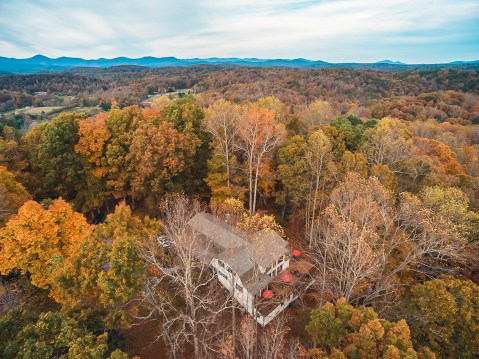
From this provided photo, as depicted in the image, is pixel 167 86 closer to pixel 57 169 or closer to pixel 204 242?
pixel 57 169

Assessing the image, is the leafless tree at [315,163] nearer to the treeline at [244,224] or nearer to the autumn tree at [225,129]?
the treeline at [244,224]

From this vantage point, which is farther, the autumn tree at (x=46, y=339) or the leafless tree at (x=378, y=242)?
the leafless tree at (x=378, y=242)

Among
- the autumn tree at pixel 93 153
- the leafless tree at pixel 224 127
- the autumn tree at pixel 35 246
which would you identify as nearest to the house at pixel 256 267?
the leafless tree at pixel 224 127

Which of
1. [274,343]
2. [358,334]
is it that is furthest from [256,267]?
[358,334]

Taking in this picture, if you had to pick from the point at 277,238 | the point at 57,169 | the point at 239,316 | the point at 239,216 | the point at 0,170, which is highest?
the point at 0,170

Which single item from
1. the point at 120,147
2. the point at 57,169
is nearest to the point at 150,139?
the point at 120,147
